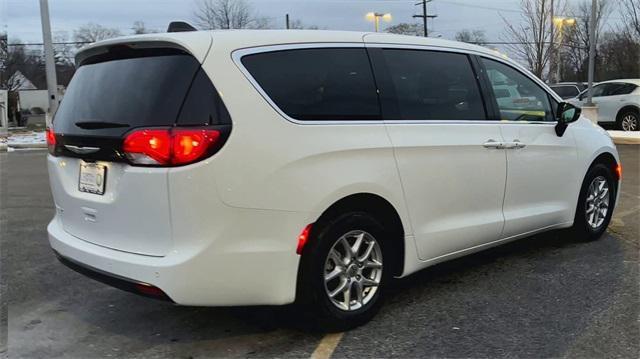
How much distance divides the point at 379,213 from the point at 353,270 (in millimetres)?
397

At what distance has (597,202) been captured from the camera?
5.45 meters

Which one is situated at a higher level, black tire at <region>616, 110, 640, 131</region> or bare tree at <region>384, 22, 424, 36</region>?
bare tree at <region>384, 22, 424, 36</region>

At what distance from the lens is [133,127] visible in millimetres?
2994

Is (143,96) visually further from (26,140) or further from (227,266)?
(26,140)

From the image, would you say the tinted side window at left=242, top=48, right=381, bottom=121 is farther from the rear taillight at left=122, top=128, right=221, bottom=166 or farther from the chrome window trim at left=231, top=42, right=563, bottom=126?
the rear taillight at left=122, top=128, right=221, bottom=166

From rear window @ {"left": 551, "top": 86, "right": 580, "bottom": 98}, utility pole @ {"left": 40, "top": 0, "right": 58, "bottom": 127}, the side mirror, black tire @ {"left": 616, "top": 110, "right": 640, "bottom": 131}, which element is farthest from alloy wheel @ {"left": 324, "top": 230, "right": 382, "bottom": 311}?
Answer: rear window @ {"left": 551, "top": 86, "right": 580, "bottom": 98}

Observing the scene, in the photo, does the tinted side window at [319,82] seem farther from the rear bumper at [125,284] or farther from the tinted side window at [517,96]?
the tinted side window at [517,96]

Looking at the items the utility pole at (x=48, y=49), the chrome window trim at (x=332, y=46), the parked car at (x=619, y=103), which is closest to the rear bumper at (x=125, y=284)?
the chrome window trim at (x=332, y=46)

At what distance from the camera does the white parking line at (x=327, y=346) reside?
322cm

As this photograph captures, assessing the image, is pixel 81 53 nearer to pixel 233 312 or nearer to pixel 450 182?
pixel 233 312

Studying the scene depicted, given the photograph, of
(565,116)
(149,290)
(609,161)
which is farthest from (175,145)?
(609,161)

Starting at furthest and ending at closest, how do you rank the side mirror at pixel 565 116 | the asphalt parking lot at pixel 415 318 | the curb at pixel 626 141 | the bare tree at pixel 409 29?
the bare tree at pixel 409 29 < the curb at pixel 626 141 < the side mirror at pixel 565 116 < the asphalt parking lot at pixel 415 318

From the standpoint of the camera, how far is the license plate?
10.3 feet

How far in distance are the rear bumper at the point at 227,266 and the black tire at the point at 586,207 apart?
323cm
